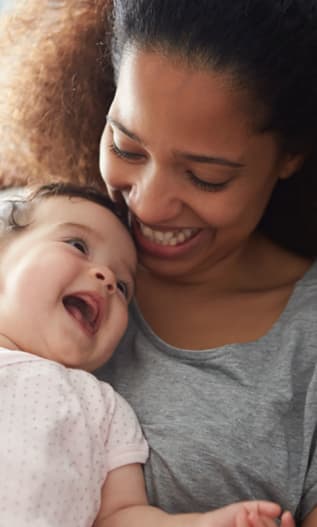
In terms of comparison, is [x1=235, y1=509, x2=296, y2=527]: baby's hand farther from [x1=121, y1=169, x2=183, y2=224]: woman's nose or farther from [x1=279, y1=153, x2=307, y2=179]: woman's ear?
[x1=279, y1=153, x2=307, y2=179]: woman's ear

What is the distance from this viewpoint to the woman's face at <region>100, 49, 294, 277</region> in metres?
1.28

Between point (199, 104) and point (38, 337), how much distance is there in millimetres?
421

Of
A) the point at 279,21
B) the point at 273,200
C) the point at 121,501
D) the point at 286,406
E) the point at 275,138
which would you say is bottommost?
the point at 121,501

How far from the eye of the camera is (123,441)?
1337 millimetres

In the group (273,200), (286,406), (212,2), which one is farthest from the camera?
(273,200)

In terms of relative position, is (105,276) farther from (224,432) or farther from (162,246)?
(224,432)

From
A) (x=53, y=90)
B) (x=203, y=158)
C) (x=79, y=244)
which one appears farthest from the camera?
(x=53, y=90)

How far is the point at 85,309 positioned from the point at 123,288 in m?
0.10

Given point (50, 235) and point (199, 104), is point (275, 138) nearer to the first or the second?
point (199, 104)

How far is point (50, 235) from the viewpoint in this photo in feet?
4.69

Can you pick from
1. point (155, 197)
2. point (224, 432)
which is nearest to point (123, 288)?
point (155, 197)

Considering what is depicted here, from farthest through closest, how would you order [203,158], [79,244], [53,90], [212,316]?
[53,90]
[212,316]
[79,244]
[203,158]

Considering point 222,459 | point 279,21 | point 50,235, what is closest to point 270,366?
point 222,459

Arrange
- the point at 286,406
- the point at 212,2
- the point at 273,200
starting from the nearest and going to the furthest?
the point at 212,2
the point at 286,406
the point at 273,200
